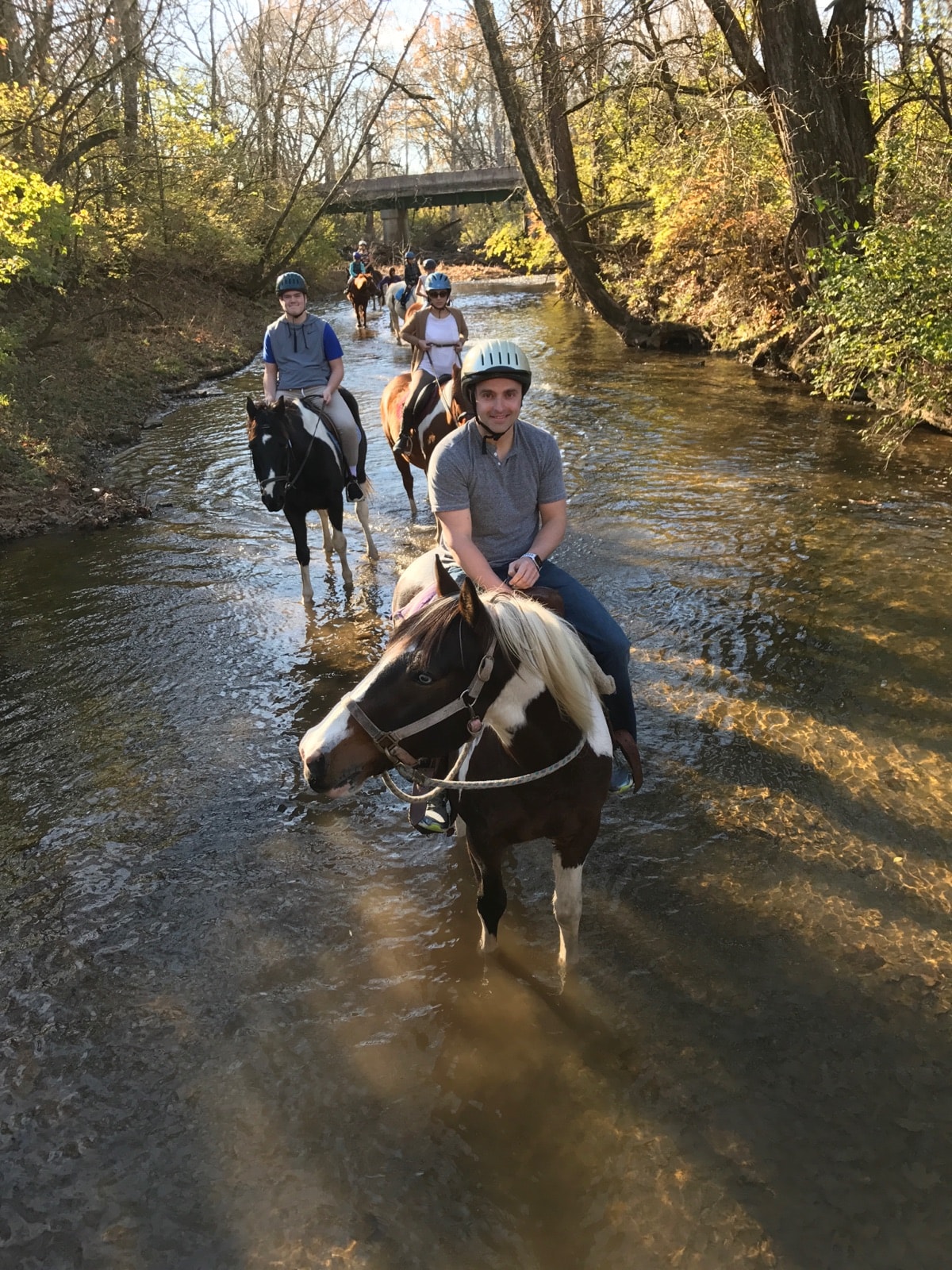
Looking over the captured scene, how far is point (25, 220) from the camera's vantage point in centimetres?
977

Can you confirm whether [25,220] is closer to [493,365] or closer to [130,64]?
[493,365]

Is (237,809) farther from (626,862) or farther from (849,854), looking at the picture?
(849,854)

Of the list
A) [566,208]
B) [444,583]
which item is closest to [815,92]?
[566,208]

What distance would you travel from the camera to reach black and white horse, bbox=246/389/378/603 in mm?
6559

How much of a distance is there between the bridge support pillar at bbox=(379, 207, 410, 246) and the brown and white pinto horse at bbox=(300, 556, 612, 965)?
55548 mm

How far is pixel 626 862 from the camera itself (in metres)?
4.00

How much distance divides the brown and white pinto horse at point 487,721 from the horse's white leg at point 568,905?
246 millimetres

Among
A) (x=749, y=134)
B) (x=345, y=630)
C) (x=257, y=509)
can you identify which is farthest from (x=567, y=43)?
(x=345, y=630)

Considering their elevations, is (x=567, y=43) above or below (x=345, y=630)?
above

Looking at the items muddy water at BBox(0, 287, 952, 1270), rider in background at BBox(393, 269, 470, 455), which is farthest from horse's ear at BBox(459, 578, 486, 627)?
rider in background at BBox(393, 269, 470, 455)

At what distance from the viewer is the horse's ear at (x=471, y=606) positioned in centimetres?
227

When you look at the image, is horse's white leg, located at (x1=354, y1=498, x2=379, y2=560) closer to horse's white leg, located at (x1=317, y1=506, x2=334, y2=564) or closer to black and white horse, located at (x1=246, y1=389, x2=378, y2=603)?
horse's white leg, located at (x1=317, y1=506, x2=334, y2=564)

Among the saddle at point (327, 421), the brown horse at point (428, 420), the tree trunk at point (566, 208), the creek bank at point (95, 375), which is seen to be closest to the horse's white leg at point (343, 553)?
the saddle at point (327, 421)

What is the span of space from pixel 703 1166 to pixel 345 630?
4781 millimetres
